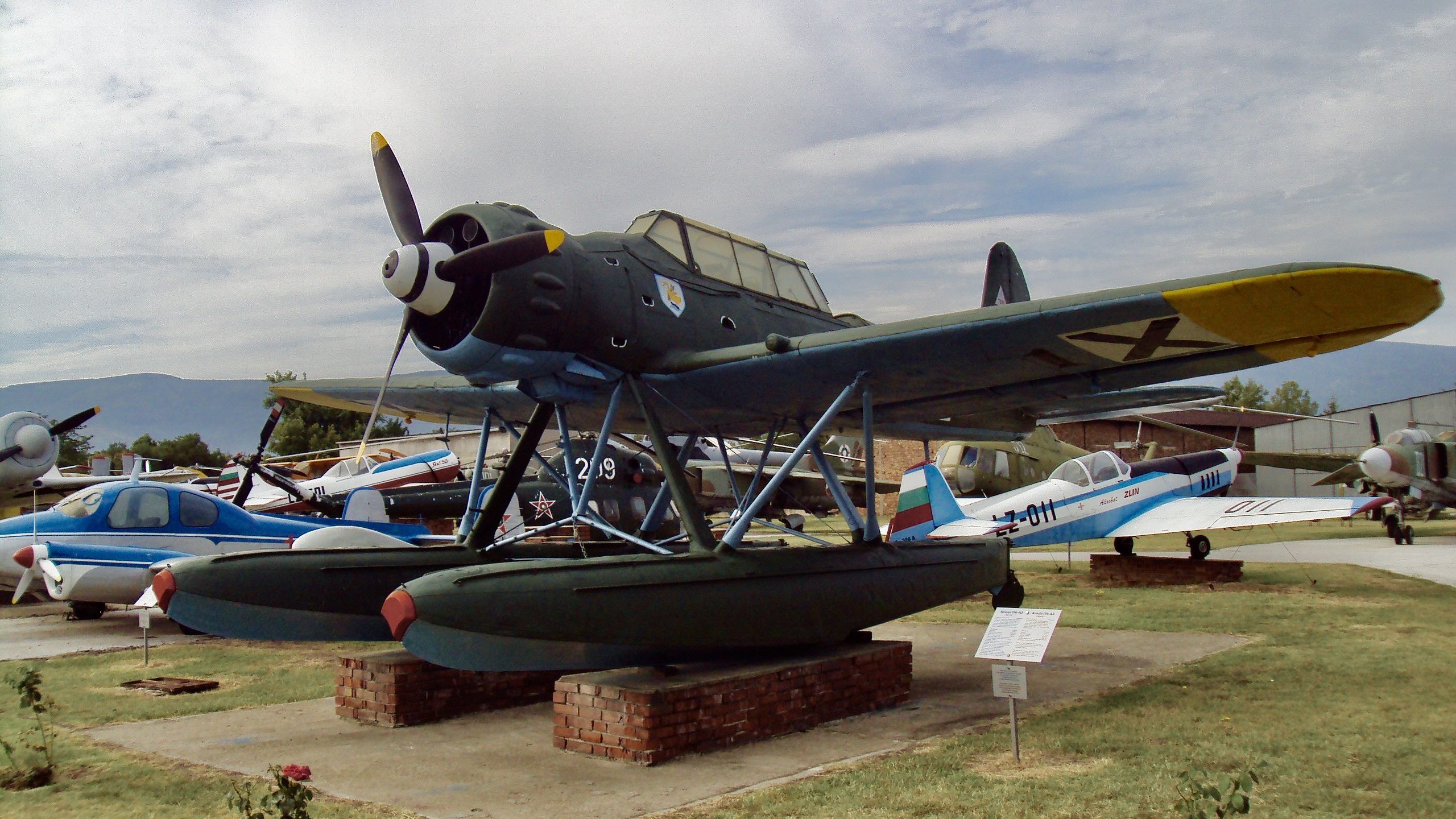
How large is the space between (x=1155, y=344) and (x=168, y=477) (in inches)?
1896

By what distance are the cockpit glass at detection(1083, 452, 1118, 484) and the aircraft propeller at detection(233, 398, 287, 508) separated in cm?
1438

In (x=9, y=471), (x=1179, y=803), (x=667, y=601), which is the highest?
(x=9, y=471)

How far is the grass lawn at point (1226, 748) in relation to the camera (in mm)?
4477

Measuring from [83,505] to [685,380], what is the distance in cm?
1055

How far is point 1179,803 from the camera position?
3.31 meters

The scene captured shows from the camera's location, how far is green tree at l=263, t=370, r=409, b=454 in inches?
2350

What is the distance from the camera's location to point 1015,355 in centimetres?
623

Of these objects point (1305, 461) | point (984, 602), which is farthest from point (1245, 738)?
point (1305, 461)

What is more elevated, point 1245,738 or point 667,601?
point 667,601

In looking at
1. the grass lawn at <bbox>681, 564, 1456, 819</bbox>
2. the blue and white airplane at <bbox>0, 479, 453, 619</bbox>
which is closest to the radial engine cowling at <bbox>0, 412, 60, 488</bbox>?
the blue and white airplane at <bbox>0, 479, 453, 619</bbox>

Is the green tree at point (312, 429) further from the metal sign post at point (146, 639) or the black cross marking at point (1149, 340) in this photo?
the black cross marking at point (1149, 340)

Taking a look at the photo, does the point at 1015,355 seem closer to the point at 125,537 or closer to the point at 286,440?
the point at 125,537

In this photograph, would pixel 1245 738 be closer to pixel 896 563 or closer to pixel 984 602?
pixel 896 563

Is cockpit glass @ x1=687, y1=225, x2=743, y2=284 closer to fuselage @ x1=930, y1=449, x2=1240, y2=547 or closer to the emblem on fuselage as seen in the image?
the emblem on fuselage
